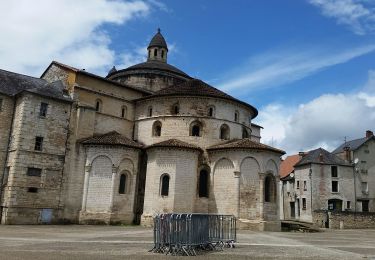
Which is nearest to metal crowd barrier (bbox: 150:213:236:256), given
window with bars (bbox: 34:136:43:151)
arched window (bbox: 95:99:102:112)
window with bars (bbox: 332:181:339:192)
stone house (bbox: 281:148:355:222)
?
window with bars (bbox: 34:136:43:151)

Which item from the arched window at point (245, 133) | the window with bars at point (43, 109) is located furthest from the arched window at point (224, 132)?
the window with bars at point (43, 109)

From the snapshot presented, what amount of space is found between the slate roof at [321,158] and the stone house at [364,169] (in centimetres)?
141

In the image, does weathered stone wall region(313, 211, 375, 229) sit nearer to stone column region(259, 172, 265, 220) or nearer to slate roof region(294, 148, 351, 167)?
slate roof region(294, 148, 351, 167)

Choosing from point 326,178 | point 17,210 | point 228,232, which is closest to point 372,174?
point 326,178

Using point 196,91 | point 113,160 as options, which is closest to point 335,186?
point 196,91

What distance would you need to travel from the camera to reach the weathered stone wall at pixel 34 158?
26.0 m

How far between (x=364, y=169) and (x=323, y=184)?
652cm

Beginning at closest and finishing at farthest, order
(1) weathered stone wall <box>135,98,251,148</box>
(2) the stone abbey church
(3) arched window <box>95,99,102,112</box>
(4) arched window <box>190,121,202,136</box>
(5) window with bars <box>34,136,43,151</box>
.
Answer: (2) the stone abbey church < (5) window with bars <box>34,136,43,151</box> < (1) weathered stone wall <box>135,98,251,148</box> < (4) arched window <box>190,121,202,136</box> < (3) arched window <box>95,99,102,112</box>

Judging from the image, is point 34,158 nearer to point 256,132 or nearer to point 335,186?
point 256,132

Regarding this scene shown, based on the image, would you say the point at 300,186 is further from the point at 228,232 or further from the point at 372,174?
the point at 228,232

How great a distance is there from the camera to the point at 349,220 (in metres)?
38.7

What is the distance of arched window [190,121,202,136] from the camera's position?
31.4 metres

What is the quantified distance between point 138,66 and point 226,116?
1314 centimetres

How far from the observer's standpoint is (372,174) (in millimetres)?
47500
